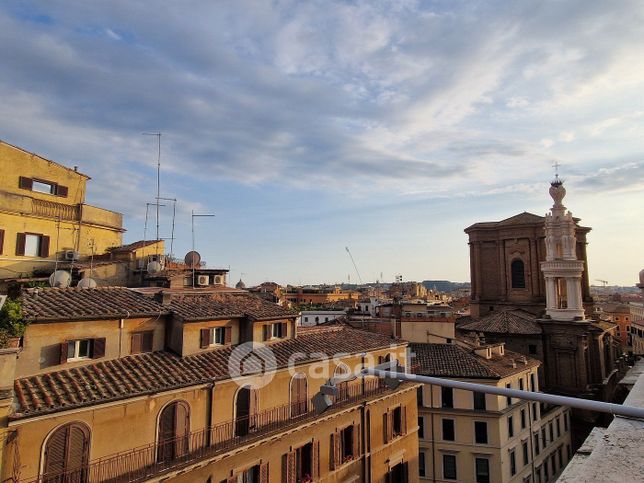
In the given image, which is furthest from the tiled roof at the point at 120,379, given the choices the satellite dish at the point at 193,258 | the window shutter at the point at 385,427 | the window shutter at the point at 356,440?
the satellite dish at the point at 193,258

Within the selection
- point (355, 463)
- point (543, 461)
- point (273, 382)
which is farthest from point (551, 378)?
point (273, 382)

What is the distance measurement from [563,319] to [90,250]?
4630 centimetres

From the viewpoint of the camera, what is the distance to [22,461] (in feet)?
37.7

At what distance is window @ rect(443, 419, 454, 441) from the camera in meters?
30.8

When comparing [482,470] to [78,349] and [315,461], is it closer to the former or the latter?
[315,461]

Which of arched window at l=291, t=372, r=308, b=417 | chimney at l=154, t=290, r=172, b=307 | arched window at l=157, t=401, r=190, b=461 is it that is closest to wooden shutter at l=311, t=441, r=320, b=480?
arched window at l=291, t=372, r=308, b=417

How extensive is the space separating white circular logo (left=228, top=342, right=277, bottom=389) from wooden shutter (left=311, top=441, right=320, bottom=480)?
3975 millimetres

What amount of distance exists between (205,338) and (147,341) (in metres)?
2.23

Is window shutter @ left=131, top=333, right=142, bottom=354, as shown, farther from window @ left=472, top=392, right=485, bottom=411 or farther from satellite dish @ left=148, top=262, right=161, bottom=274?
window @ left=472, top=392, right=485, bottom=411

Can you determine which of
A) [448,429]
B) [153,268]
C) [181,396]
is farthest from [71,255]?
[448,429]

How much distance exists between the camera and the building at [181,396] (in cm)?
1238

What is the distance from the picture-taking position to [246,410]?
17312mm

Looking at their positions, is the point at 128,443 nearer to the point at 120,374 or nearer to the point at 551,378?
the point at 120,374

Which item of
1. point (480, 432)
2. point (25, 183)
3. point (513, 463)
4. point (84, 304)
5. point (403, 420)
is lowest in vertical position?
point (513, 463)
